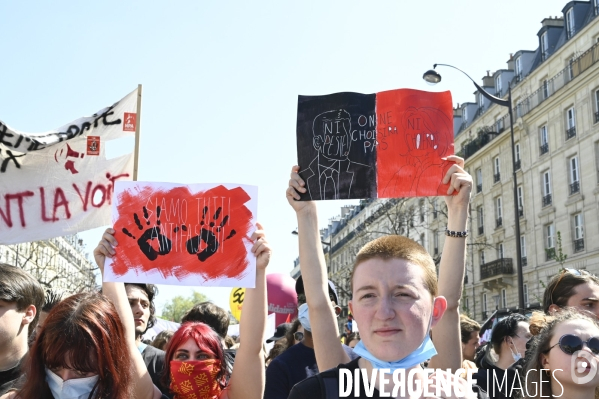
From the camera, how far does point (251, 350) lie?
3279 millimetres

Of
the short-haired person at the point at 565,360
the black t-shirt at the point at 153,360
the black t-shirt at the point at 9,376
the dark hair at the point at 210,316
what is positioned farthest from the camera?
the dark hair at the point at 210,316

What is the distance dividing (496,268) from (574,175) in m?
9.64

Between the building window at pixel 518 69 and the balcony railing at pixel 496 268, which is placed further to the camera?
the building window at pixel 518 69

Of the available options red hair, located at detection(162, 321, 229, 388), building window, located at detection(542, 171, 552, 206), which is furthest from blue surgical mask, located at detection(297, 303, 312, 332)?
building window, located at detection(542, 171, 552, 206)

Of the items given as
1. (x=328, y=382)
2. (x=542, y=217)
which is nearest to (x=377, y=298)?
(x=328, y=382)

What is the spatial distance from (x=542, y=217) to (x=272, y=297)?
28.2m

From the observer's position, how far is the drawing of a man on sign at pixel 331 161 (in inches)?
136

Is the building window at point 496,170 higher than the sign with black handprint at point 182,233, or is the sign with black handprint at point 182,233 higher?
the building window at point 496,170

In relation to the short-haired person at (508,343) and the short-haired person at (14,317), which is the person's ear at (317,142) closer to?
the short-haired person at (14,317)

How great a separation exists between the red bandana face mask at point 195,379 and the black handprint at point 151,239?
1.94 ft

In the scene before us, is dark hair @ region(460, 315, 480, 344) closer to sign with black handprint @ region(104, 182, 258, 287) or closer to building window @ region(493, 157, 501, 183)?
sign with black handprint @ region(104, 182, 258, 287)

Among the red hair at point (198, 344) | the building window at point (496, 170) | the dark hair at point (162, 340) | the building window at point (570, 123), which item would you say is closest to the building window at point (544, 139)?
the building window at point (570, 123)

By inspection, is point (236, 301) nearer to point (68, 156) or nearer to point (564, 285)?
point (68, 156)

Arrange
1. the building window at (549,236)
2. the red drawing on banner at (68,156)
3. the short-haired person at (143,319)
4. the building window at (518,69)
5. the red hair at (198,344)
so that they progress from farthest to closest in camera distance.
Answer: the building window at (518,69) < the building window at (549,236) < the red drawing on banner at (68,156) < the short-haired person at (143,319) < the red hair at (198,344)
